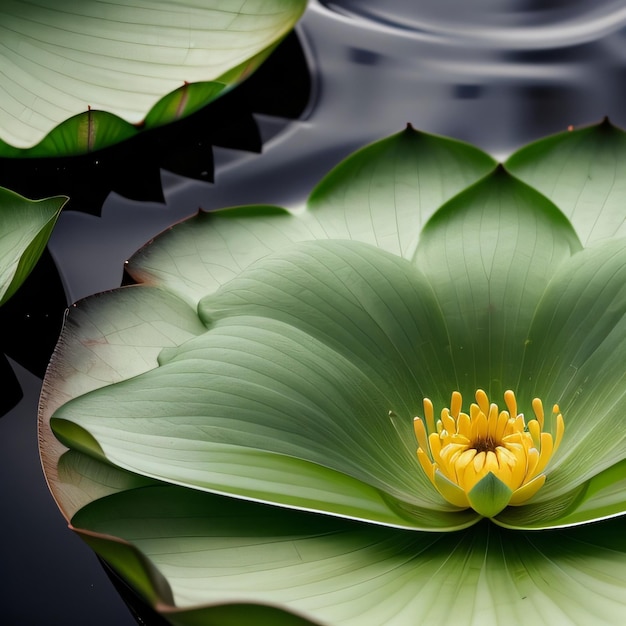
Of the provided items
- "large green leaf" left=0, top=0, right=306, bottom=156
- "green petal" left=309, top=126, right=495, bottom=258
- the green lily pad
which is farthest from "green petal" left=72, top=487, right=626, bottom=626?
"large green leaf" left=0, top=0, right=306, bottom=156

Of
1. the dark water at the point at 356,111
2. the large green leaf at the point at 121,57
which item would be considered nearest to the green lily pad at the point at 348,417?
the dark water at the point at 356,111

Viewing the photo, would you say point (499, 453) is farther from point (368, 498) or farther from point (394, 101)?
point (394, 101)

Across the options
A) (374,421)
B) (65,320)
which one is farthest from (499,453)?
(65,320)

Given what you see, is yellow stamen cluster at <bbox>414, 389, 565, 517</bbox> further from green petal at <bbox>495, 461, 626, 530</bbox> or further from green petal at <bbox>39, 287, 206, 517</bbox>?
green petal at <bbox>39, 287, 206, 517</bbox>

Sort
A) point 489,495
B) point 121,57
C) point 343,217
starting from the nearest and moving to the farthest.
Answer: point 489,495, point 343,217, point 121,57

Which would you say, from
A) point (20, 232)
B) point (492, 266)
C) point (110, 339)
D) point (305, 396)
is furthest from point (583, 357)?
point (20, 232)

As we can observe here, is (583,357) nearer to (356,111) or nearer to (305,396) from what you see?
(305,396)

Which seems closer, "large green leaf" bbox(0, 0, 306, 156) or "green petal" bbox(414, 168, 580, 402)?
"green petal" bbox(414, 168, 580, 402)
